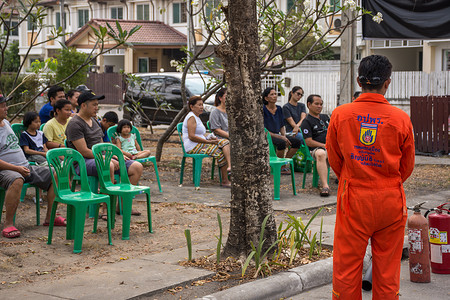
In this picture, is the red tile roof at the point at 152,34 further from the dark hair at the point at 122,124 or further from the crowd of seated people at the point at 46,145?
the crowd of seated people at the point at 46,145

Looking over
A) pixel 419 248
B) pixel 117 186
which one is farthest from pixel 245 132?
pixel 117 186

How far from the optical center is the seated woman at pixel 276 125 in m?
12.1

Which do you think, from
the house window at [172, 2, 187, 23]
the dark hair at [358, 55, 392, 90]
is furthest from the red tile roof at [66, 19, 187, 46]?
the dark hair at [358, 55, 392, 90]

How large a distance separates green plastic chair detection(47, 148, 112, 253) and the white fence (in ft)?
47.5

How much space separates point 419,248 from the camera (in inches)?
243

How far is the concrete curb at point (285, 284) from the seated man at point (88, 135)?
10.4 feet

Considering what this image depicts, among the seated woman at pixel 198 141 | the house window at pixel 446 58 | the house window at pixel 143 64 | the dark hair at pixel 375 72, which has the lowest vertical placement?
the seated woman at pixel 198 141

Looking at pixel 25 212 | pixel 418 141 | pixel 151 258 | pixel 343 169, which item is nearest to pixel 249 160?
pixel 151 258

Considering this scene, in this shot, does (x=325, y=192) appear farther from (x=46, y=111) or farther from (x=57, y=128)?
(x=46, y=111)

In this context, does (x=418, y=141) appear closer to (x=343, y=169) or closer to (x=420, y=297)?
(x=420, y=297)

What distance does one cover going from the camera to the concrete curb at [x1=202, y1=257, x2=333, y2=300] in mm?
5530

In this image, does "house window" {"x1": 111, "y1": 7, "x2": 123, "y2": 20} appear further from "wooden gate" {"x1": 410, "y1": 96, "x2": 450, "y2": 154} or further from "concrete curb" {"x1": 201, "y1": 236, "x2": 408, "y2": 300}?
"concrete curb" {"x1": 201, "y1": 236, "x2": 408, "y2": 300}

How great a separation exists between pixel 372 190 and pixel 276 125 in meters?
7.95

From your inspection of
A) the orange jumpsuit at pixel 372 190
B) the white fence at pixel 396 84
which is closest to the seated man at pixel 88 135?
the orange jumpsuit at pixel 372 190
